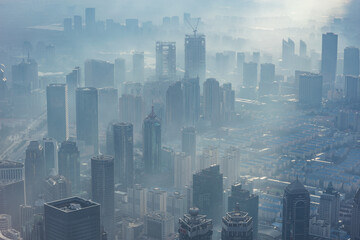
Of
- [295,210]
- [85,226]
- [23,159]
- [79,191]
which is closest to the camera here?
[85,226]

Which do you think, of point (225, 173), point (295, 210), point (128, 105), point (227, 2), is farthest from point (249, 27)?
point (295, 210)

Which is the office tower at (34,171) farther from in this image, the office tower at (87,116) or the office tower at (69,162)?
the office tower at (87,116)

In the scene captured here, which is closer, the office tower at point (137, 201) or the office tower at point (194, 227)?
the office tower at point (194, 227)

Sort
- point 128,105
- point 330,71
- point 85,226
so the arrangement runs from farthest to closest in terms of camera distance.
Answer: point 330,71 < point 128,105 < point 85,226

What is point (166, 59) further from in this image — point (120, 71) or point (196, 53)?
point (120, 71)

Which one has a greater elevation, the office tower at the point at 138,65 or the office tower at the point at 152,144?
the office tower at the point at 138,65

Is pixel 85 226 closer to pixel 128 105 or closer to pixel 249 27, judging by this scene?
pixel 128 105

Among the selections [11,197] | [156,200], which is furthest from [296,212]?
[11,197]

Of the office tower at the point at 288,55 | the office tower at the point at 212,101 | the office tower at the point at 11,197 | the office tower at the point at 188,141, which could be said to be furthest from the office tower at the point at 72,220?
the office tower at the point at 288,55
